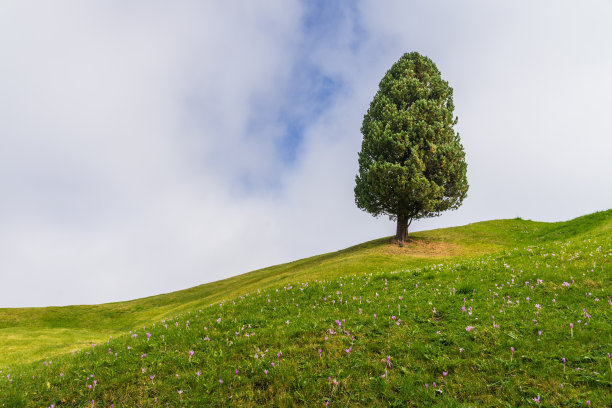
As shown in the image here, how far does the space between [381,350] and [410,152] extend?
2995 cm

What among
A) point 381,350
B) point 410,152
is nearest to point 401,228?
point 410,152

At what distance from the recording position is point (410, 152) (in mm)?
35094

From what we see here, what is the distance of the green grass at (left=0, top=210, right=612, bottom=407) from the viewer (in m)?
6.71

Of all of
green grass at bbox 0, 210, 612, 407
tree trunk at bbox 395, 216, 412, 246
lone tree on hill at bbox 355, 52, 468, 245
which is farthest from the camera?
tree trunk at bbox 395, 216, 412, 246

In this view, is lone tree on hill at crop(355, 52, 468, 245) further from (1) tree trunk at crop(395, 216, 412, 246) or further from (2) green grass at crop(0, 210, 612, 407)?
(2) green grass at crop(0, 210, 612, 407)

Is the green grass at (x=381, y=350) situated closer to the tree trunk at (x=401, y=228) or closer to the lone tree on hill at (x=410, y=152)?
the lone tree on hill at (x=410, y=152)

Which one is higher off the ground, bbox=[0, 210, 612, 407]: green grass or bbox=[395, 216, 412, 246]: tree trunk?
bbox=[395, 216, 412, 246]: tree trunk

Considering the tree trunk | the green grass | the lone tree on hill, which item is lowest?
the green grass

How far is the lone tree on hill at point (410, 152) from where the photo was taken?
112 ft

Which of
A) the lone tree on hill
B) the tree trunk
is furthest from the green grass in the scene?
the tree trunk

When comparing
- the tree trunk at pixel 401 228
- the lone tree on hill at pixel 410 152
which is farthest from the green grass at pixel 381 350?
the tree trunk at pixel 401 228

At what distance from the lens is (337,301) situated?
42.1 ft

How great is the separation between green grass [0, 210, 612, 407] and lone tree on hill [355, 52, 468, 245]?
65.4ft

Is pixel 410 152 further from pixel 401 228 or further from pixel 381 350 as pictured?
pixel 381 350
